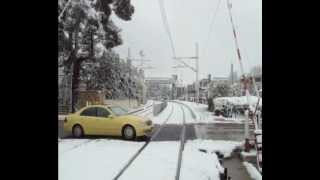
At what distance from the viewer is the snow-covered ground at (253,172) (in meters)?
5.73

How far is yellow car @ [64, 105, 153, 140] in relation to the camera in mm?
9875

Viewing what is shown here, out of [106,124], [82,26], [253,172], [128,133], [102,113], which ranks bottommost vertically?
[253,172]

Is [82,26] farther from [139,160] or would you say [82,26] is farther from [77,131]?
[139,160]

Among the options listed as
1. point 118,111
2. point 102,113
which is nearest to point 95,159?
→ point 102,113

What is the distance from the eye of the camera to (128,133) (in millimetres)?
10297

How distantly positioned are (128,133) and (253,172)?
4702 millimetres

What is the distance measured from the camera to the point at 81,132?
10070 millimetres

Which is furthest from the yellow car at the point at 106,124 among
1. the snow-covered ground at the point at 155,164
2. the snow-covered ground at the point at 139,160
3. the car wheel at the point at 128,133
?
the snow-covered ground at the point at 155,164

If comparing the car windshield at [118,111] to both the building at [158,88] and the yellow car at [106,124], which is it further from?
the building at [158,88]
